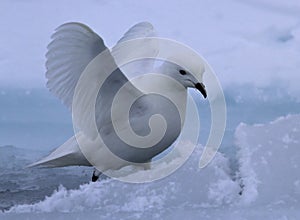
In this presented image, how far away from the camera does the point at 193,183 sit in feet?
17.7

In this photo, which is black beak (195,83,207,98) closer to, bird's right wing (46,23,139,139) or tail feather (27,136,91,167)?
bird's right wing (46,23,139,139)

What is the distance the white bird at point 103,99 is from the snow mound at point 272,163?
9.42 feet

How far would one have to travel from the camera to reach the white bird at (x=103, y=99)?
2055mm

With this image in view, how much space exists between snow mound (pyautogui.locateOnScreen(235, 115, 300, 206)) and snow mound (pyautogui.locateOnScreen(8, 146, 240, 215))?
17 centimetres

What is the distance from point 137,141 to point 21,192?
2951 mm

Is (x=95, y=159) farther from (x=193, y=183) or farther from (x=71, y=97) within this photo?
(x=193, y=183)

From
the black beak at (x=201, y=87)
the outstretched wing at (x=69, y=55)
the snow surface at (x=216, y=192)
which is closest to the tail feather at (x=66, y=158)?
the outstretched wing at (x=69, y=55)

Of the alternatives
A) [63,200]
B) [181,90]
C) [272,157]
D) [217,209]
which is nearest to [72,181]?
[63,200]

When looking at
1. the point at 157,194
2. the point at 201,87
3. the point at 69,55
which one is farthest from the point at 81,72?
the point at 157,194

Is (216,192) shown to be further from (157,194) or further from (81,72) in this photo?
(81,72)

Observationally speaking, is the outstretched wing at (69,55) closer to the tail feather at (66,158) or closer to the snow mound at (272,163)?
the tail feather at (66,158)

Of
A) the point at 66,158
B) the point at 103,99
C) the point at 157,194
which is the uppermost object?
the point at 157,194

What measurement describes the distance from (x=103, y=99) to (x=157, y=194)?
3.11m

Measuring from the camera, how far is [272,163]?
556 centimetres
